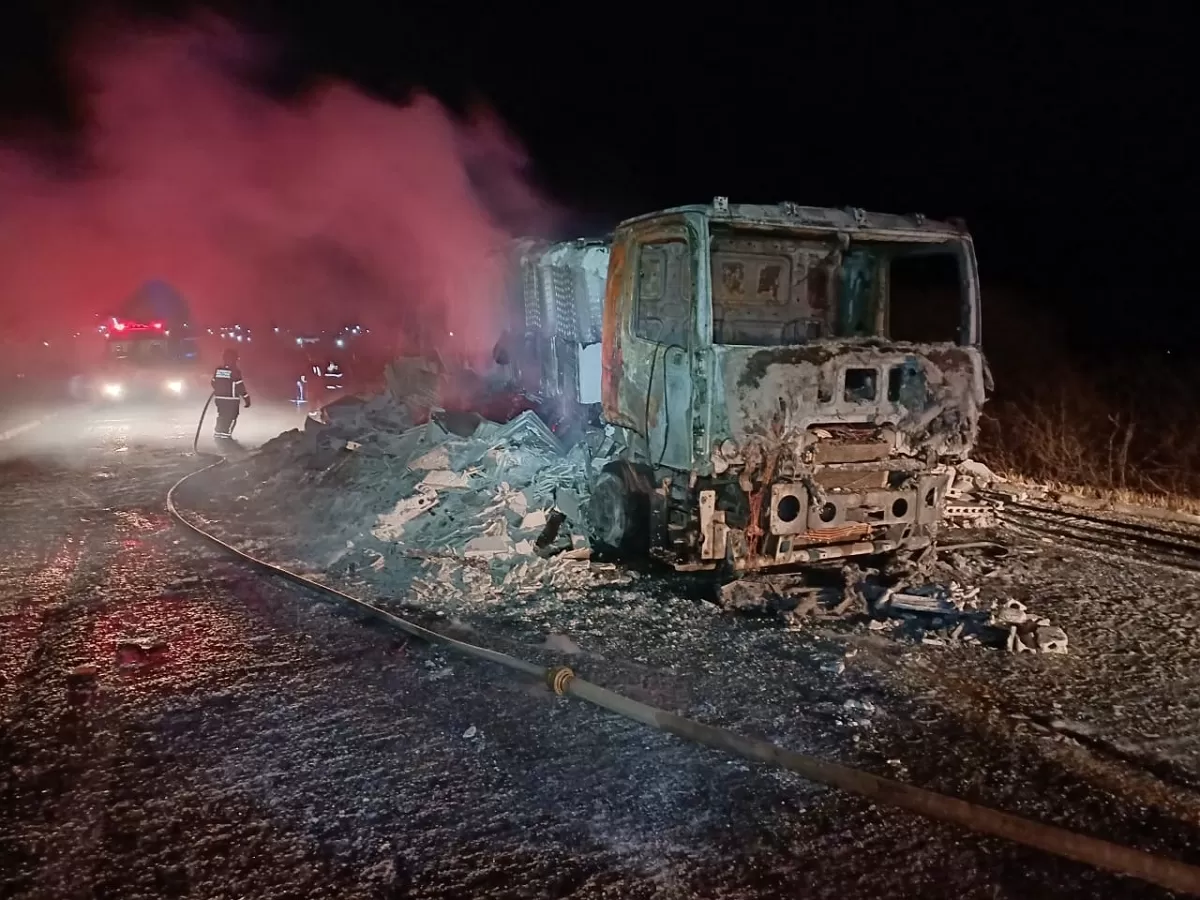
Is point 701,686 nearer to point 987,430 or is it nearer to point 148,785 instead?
point 148,785

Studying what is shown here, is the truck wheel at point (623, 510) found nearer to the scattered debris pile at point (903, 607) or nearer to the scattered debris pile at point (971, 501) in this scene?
the scattered debris pile at point (903, 607)

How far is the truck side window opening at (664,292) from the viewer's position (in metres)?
6.68

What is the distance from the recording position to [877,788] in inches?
151

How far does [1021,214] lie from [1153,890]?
32.3m

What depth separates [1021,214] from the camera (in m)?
31.4

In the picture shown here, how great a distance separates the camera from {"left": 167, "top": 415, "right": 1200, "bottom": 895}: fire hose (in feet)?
10.6

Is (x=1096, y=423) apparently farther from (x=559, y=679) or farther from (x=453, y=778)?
(x=453, y=778)

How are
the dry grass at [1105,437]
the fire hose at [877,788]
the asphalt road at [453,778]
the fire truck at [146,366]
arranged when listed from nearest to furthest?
1. the fire hose at [877,788]
2. the asphalt road at [453,778]
3. the dry grass at [1105,437]
4. the fire truck at [146,366]

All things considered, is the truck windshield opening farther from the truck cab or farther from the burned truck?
the truck cab

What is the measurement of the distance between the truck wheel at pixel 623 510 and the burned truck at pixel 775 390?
1 centimetres

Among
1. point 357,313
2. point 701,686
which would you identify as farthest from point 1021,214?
point 701,686

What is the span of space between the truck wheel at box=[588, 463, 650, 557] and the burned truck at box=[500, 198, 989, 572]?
0.01 m

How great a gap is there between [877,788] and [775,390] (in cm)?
314

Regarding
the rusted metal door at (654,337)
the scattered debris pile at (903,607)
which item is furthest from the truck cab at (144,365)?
the scattered debris pile at (903,607)
